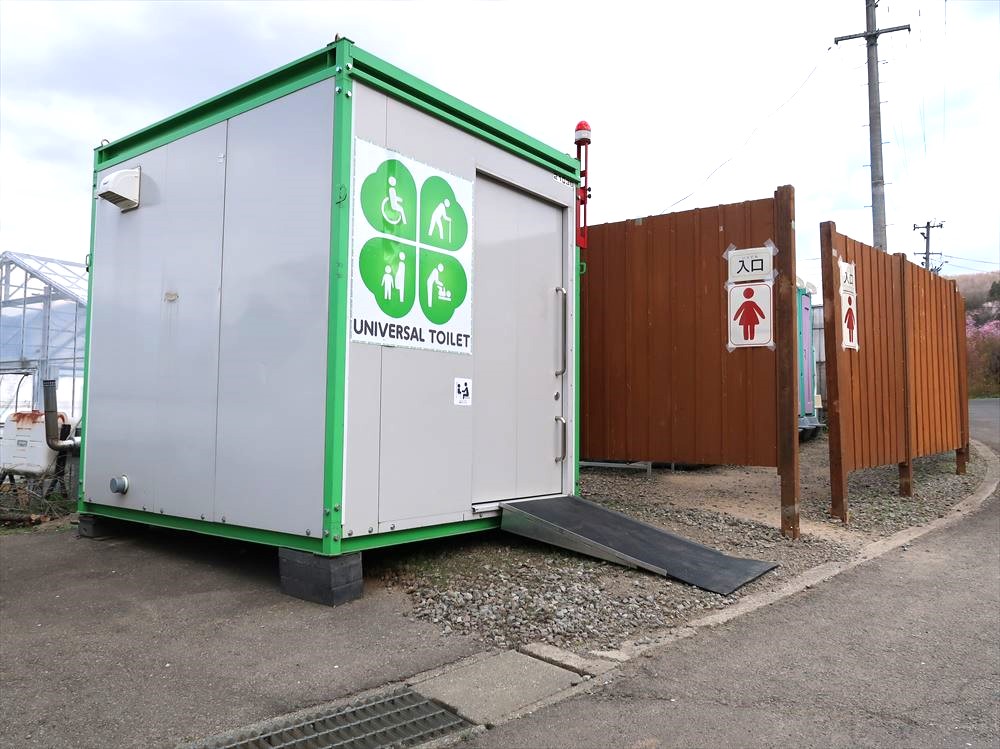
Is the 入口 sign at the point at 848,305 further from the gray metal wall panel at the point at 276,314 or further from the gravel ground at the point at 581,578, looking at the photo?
the gray metal wall panel at the point at 276,314

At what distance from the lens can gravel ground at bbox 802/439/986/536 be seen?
771 cm

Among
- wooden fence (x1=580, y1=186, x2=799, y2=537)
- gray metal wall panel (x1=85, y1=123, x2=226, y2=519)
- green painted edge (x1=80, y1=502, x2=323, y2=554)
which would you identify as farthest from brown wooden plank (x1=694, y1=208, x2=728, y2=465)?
gray metal wall panel (x1=85, y1=123, x2=226, y2=519)

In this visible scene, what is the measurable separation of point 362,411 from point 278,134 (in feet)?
6.36

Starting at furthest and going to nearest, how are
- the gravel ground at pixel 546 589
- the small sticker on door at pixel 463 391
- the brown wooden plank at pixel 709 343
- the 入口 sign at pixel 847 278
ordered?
the 入口 sign at pixel 847 278 < the brown wooden plank at pixel 709 343 < the small sticker on door at pixel 463 391 < the gravel ground at pixel 546 589

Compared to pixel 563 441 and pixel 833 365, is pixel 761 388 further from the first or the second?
pixel 563 441

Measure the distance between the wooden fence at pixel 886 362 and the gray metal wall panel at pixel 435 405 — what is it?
10.5 feet

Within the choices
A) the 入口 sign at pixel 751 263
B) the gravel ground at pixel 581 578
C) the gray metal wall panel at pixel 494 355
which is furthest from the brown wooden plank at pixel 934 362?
the gray metal wall panel at pixel 494 355

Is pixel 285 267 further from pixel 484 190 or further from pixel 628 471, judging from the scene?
pixel 628 471

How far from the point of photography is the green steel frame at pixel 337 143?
443cm

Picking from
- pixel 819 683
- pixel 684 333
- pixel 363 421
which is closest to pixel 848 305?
pixel 684 333

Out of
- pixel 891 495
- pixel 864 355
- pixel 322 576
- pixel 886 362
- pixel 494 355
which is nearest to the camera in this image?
pixel 322 576

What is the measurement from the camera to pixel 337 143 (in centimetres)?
455

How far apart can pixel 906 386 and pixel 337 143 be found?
7.74m

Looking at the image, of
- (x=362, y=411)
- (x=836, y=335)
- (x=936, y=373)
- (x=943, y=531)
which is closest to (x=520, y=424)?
(x=362, y=411)
